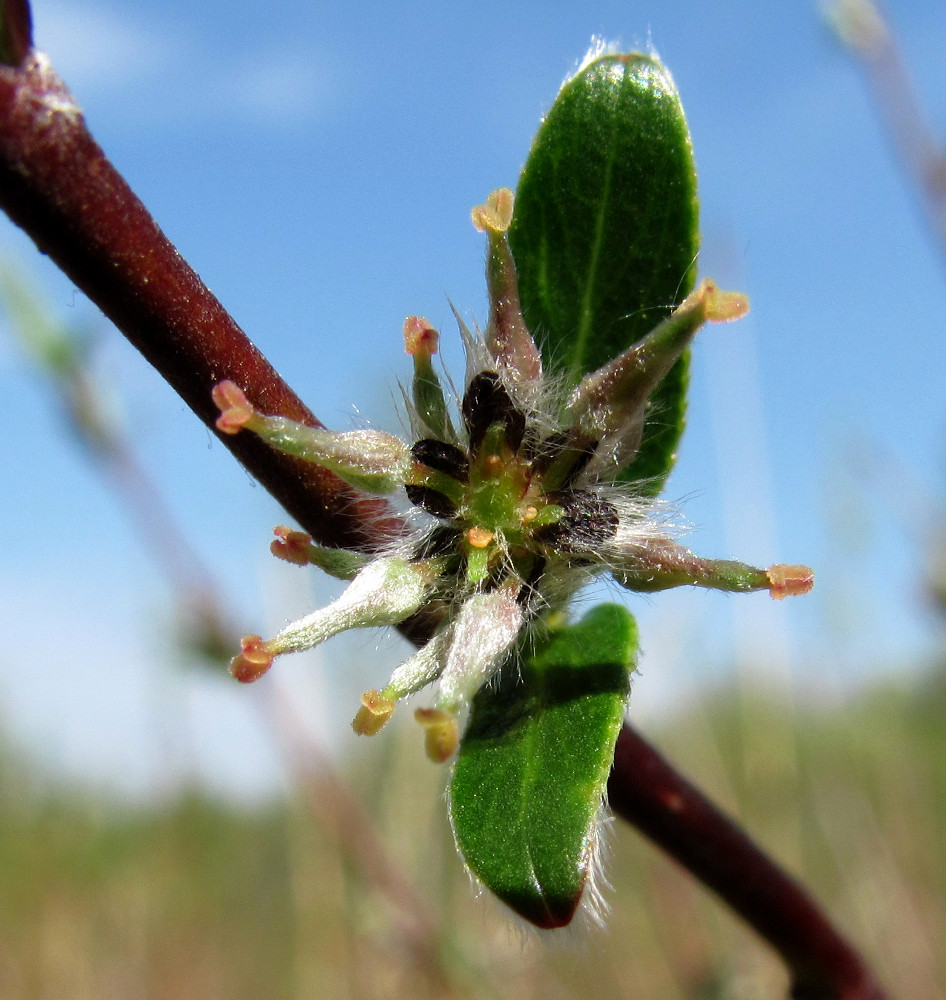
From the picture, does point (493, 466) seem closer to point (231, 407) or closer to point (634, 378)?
point (634, 378)

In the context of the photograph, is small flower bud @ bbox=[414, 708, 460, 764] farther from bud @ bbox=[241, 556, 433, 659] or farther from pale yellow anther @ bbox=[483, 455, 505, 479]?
pale yellow anther @ bbox=[483, 455, 505, 479]

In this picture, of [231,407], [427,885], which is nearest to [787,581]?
[231,407]

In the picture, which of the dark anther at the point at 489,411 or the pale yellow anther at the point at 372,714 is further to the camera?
the dark anther at the point at 489,411

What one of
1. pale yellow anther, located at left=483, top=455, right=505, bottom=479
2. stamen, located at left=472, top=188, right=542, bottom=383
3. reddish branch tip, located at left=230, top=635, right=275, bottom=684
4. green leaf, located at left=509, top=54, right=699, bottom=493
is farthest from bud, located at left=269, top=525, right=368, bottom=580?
green leaf, located at left=509, top=54, right=699, bottom=493

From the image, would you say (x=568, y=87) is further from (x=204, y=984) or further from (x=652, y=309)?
(x=204, y=984)

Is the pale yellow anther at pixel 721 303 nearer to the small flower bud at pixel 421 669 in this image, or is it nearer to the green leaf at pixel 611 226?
the green leaf at pixel 611 226

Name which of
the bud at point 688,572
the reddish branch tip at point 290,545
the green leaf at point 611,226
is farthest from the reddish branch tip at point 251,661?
the green leaf at point 611,226
